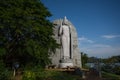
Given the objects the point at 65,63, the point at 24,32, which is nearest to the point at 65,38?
the point at 65,63

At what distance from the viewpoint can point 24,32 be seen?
14.9 meters

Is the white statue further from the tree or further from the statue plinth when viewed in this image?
the tree

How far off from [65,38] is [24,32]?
28.5 ft

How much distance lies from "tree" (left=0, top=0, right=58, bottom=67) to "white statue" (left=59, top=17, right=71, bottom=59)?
6001 mm

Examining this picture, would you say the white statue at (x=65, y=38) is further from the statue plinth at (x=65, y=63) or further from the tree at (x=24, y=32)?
the tree at (x=24, y=32)

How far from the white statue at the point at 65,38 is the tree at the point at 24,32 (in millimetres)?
6001

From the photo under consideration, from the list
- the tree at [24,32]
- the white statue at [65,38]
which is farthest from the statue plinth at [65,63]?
the tree at [24,32]

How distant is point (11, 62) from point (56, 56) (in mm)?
7061

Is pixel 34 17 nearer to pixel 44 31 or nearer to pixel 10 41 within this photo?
pixel 44 31

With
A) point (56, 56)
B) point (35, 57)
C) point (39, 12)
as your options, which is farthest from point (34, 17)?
point (56, 56)

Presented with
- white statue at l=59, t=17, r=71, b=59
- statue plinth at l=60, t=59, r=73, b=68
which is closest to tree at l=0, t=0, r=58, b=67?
statue plinth at l=60, t=59, r=73, b=68

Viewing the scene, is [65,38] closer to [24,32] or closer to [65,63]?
[65,63]

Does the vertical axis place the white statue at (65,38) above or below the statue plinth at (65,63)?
above

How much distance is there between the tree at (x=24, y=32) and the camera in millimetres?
14281
